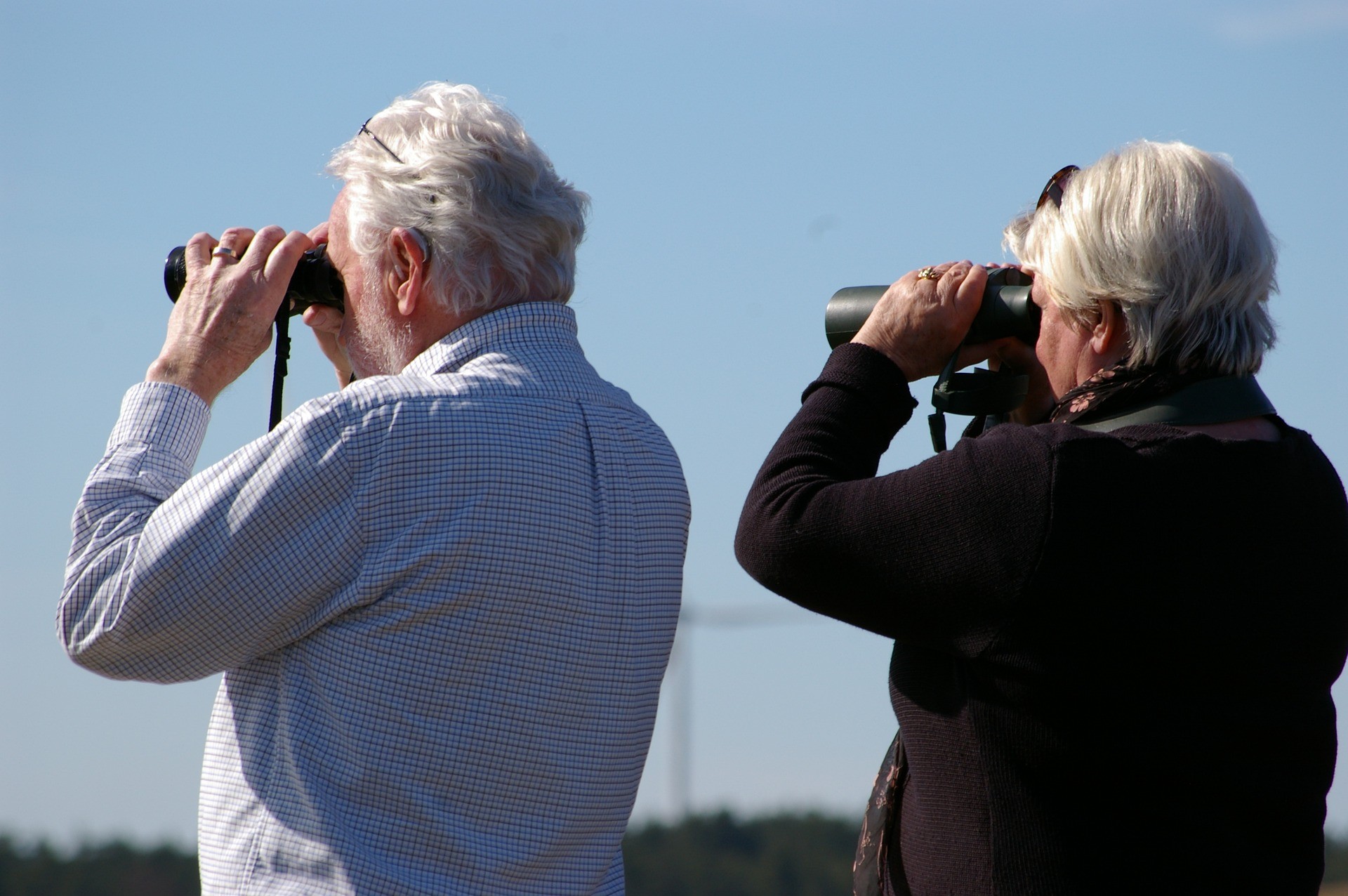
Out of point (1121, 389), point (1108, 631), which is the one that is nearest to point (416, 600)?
point (1108, 631)

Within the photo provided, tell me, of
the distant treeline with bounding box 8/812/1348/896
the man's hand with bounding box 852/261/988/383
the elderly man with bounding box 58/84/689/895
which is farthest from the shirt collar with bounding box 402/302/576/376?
the distant treeline with bounding box 8/812/1348/896

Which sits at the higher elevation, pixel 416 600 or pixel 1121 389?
Answer: pixel 1121 389

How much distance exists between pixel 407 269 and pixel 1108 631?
1116 mm

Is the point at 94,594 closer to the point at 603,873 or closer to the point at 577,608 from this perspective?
the point at 577,608

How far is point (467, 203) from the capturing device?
7.70 feet

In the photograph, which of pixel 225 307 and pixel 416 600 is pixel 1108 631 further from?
pixel 225 307

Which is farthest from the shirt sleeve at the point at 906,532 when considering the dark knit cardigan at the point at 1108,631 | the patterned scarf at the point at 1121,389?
the patterned scarf at the point at 1121,389

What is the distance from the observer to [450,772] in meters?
2.09

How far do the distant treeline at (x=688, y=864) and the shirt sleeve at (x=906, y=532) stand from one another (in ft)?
54.6

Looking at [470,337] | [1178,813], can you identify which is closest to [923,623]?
[1178,813]

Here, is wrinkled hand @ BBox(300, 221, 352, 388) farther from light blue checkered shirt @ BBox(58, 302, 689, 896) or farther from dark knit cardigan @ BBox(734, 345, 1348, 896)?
dark knit cardigan @ BBox(734, 345, 1348, 896)

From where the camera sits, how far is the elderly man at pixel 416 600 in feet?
6.75

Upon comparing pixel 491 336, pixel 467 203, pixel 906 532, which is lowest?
pixel 906 532

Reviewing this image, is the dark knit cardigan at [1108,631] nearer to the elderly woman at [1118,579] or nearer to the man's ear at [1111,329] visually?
the elderly woman at [1118,579]
